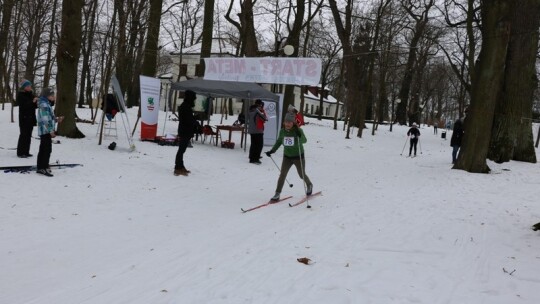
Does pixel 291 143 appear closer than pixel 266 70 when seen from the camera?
Yes

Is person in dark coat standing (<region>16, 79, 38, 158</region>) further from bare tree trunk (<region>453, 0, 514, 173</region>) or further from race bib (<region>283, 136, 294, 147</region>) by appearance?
bare tree trunk (<region>453, 0, 514, 173</region>)

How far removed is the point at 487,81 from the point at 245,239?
31.6ft

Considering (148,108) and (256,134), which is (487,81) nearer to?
(256,134)

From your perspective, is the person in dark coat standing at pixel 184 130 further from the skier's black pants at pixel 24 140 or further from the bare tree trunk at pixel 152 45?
the bare tree trunk at pixel 152 45

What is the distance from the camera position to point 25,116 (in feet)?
30.7

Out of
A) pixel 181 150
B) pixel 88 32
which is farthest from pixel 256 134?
pixel 88 32

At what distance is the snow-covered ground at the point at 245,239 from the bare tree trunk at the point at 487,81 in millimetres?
1886

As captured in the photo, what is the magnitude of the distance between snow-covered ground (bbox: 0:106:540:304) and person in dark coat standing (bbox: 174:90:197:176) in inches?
14.9

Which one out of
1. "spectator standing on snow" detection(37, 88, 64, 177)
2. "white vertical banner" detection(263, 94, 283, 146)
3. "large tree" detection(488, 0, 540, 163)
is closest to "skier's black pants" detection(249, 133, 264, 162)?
"white vertical banner" detection(263, 94, 283, 146)

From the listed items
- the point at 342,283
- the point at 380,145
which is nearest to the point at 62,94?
the point at 342,283

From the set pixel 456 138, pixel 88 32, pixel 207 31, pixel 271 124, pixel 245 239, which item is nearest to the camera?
pixel 245 239

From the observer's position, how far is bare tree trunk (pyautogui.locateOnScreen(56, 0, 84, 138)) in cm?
1189

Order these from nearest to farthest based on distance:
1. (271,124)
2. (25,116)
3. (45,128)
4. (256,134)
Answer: (45,128) → (25,116) → (256,134) → (271,124)

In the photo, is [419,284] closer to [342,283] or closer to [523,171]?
[342,283]
